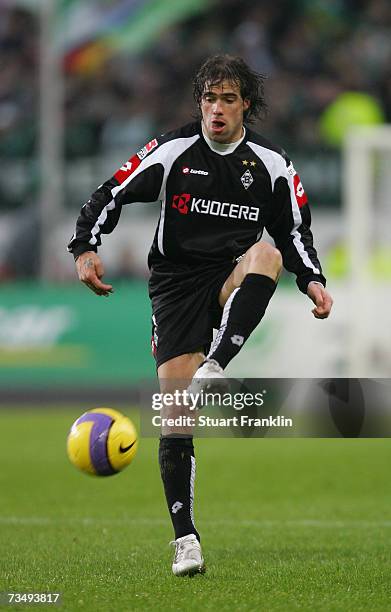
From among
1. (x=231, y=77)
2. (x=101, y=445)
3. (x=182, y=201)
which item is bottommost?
(x=101, y=445)

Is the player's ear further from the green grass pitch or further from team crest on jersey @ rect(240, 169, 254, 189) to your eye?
the green grass pitch

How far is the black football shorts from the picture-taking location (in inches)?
225

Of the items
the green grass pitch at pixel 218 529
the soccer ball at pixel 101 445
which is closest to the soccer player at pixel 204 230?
the soccer ball at pixel 101 445

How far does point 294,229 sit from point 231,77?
32.5 inches

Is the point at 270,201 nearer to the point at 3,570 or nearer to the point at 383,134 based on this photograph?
the point at 3,570

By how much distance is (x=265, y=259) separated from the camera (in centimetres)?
549

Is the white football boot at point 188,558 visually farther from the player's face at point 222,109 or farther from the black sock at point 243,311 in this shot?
the player's face at point 222,109

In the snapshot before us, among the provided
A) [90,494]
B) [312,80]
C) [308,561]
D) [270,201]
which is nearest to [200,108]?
[270,201]

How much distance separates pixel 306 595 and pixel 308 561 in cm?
103

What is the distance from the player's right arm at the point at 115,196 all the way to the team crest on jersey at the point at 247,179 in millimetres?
400

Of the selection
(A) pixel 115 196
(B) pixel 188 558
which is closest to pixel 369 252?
(A) pixel 115 196

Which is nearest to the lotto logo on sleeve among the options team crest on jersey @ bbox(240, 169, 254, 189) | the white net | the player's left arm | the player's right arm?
the player's left arm

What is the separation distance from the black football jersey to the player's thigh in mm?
503

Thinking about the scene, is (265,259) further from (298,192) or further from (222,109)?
(222,109)
